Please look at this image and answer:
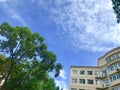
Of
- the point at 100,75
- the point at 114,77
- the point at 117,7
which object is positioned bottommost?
the point at 117,7

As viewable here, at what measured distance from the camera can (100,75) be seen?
51.7 m

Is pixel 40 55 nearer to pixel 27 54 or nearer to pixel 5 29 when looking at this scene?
pixel 27 54

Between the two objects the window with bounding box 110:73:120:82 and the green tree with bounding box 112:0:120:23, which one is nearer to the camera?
the green tree with bounding box 112:0:120:23

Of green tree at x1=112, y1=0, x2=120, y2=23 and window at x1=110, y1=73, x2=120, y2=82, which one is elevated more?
window at x1=110, y1=73, x2=120, y2=82

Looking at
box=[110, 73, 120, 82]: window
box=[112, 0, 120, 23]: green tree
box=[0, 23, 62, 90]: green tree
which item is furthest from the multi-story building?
box=[112, 0, 120, 23]: green tree

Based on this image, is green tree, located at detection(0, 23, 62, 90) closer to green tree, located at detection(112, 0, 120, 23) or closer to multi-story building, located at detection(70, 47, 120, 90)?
green tree, located at detection(112, 0, 120, 23)

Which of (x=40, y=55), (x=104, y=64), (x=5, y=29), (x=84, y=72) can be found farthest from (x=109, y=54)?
(x=5, y=29)

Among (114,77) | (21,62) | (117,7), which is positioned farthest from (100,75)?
(117,7)

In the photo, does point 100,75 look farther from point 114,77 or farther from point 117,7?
point 117,7

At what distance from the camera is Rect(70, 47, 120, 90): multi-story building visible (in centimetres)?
4753

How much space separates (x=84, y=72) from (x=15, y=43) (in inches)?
1136

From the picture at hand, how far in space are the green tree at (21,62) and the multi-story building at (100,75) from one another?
2354 cm

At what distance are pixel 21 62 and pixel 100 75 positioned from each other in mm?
28661

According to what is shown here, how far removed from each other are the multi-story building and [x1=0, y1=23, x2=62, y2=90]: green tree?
2354cm
